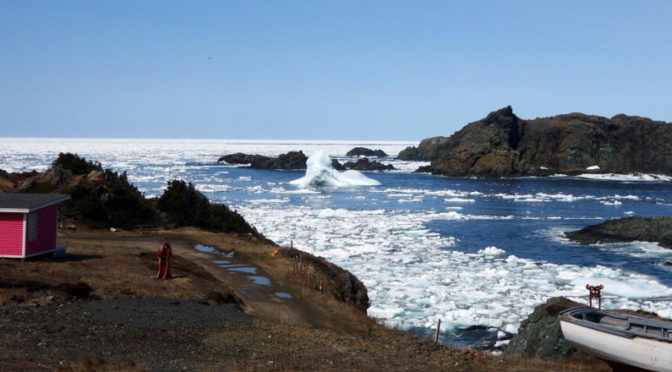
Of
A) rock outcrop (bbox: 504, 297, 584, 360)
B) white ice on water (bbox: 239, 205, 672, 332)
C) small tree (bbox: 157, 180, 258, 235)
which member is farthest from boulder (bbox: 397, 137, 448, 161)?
rock outcrop (bbox: 504, 297, 584, 360)

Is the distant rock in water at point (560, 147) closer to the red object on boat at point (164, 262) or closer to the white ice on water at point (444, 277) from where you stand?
the white ice on water at point (444, 277)

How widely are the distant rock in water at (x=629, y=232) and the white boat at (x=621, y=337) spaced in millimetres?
29818

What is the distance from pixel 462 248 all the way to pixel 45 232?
24550mm

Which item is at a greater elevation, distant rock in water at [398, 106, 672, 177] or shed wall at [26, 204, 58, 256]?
distant rock in water at [398, 106, 672, 177]

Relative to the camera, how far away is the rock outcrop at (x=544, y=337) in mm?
16359

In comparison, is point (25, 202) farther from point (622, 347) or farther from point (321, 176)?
point (321, 176)

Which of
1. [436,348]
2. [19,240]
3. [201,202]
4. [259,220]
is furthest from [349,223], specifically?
[436,348]

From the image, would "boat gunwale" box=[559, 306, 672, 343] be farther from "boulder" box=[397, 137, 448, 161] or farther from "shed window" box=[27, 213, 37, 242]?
"boulder" box=[397, 137, 448, 161]

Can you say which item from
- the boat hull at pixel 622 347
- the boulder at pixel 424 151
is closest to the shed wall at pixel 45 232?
the boat hull at pixel 622 347

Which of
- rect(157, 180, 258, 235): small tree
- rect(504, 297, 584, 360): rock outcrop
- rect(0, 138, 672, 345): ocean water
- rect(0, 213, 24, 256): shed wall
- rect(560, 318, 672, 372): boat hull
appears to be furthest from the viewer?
rect(157, 180, 258, 235): small tree

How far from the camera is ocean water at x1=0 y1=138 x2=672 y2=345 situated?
24.6 metres

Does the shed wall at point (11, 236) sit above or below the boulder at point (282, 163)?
below

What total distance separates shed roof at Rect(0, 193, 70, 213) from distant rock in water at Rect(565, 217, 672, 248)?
Answer: 107 ft

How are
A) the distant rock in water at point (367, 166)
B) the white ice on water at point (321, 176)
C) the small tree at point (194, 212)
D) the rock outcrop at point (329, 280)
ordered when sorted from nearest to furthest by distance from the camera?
the rock outcrop at point (329, 280), the small tree at point (194, 212), the white ice on water at point (321, 176), the distant rock in water at point (367, 166)
